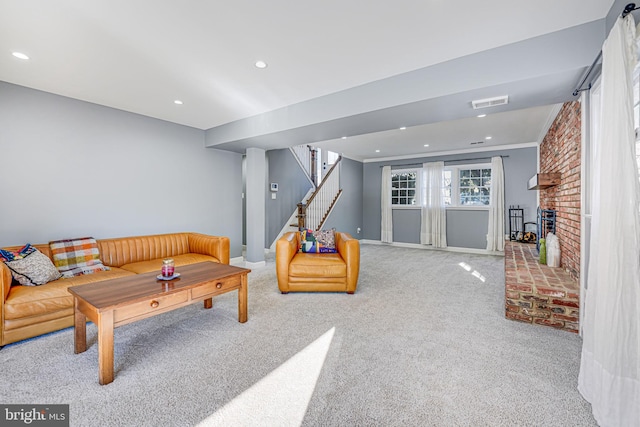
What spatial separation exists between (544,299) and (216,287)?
3.07 meters

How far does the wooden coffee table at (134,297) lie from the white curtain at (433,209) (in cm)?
554

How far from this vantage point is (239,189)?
18.1 ft

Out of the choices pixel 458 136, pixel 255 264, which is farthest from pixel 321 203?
pixel 458 136

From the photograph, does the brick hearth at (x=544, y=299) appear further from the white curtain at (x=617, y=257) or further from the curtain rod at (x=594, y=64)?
the curtain rod at (x=594, y=64)

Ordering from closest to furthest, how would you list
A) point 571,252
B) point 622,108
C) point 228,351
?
point 622,108 < point 228,351 < point 571,252

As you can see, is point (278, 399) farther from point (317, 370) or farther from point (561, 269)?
point (561, 269)

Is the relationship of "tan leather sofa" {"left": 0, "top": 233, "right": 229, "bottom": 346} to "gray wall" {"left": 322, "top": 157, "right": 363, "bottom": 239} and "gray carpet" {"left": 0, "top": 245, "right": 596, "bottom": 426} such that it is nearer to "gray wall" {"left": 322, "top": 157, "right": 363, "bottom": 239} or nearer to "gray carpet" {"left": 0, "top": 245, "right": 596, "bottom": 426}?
"gray carpet" {"left": 0, "top": 245, "right": 596, "bottom": 426}

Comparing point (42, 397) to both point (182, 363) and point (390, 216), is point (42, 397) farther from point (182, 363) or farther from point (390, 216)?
point (390, 216)

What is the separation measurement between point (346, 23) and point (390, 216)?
20.0ft

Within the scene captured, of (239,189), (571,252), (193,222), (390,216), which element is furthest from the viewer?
(390,216)

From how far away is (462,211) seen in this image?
6711mm

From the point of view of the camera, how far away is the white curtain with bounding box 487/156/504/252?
6160 mm

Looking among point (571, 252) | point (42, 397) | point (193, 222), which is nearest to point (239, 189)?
point (193, 222)

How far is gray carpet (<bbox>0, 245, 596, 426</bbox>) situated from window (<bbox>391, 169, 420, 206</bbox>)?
4576 millimetres
